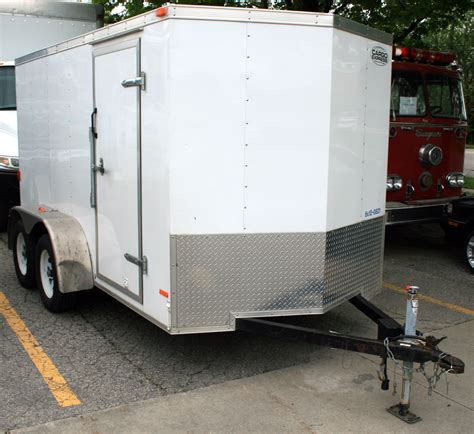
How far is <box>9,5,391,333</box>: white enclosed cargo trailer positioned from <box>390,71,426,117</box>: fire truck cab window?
11.5ft

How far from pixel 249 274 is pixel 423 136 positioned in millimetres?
5270

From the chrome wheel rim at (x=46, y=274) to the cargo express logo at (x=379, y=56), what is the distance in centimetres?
358

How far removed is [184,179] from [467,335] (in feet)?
10.4

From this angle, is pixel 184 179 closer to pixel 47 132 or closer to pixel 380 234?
pixel 380 234

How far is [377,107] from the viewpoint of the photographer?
480 cm

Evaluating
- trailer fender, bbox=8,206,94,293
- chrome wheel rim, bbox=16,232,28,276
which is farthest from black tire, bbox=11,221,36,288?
trailer fender, bbox=8,206,94,293

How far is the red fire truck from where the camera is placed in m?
8.12

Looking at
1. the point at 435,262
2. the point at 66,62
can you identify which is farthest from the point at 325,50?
the point at 435,262

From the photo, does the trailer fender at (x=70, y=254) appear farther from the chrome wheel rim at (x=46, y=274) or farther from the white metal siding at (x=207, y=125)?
the white metal siding at (x=207, y=125)

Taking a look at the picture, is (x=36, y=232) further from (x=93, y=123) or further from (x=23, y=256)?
(x=93, y=123)

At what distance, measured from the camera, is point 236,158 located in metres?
3.99

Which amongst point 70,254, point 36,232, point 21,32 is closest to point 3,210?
point 21,32

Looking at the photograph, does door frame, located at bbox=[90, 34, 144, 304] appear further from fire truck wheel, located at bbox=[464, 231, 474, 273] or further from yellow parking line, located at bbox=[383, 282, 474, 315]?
fire truck wheel, located at bbox=[464, 231, 474, 273]

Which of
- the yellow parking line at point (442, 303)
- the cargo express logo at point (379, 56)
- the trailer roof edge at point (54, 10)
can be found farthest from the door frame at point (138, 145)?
the trailer roof edge at point (54, 10)
